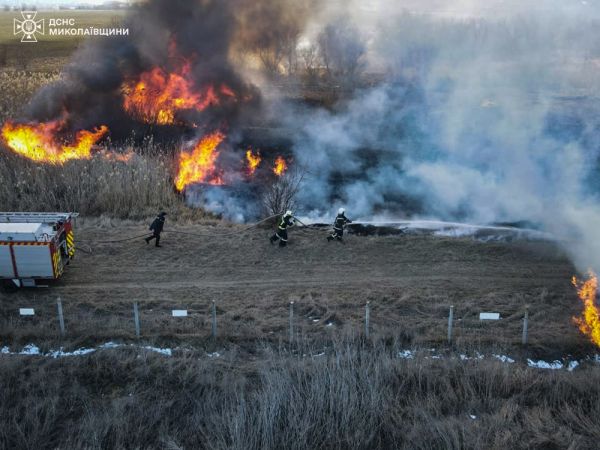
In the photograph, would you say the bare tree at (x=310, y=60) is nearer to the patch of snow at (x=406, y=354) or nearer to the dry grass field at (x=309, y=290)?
the dry grass field at (x=309, y=290)

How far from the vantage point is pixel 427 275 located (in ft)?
47.0

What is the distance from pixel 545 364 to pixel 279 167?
59.5ft

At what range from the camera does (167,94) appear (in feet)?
98.1

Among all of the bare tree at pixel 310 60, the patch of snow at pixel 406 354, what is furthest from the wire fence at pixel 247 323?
the bare tree at pixel 310 60

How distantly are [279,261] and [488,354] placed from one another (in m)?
6.49

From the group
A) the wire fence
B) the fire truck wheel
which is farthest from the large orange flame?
the wire fence

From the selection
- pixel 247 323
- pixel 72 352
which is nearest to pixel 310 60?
pixel 247 323

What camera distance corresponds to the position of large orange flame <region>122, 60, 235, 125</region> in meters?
29.3

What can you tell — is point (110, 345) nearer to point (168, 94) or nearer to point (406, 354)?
point (406, 354)

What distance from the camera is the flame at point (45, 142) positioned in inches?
945

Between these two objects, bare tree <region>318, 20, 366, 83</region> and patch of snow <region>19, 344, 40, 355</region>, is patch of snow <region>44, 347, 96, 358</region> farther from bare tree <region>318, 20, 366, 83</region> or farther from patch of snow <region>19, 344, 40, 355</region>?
bare tree <region>318, 20, 366, 83</region>

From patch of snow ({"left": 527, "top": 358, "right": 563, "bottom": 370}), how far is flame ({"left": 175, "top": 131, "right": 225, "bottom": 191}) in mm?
16525

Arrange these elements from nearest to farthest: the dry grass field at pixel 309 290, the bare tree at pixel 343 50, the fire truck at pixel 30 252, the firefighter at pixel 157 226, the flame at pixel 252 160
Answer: the dry grass field at pixel 309 290
the fire truck at pixel 30 252
the firefighter at pixel 157 226
the flame at pixel 252 160
the bare tree at pixel 343 50

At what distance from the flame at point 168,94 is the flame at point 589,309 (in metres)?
22.3
